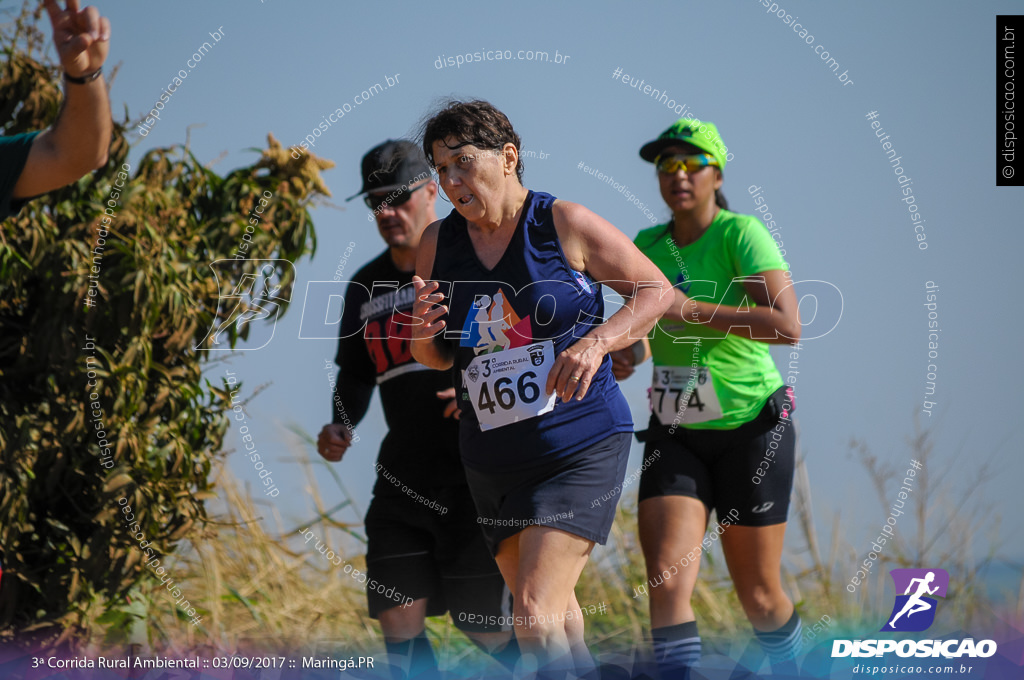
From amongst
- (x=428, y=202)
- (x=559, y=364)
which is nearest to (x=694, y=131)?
(x=428, y=202)

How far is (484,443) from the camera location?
3.04 metres

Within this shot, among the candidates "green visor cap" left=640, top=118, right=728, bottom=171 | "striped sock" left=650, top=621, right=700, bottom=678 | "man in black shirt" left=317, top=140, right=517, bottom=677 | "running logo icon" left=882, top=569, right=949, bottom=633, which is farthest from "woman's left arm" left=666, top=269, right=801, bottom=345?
"running logo icon" left=882, top=569, right=949, bottom=633

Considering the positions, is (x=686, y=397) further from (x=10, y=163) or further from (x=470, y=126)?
(x=10, y=163)

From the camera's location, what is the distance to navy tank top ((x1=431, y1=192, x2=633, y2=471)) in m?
2.95

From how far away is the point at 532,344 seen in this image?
9.77 ft

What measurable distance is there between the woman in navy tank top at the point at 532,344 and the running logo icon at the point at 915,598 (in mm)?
1766

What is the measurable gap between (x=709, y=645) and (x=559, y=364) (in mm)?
2756

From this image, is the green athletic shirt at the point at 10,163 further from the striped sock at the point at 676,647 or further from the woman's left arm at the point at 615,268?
the striped sock at the point at 676,647

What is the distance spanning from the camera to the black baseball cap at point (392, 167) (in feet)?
13.0

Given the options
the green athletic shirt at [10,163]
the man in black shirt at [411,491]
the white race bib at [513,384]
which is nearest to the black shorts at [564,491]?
the white race bib at [513,384]

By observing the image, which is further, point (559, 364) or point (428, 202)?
point (428, 202)

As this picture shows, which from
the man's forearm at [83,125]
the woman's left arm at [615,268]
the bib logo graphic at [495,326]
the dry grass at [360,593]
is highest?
the man's forearm at [83,125]

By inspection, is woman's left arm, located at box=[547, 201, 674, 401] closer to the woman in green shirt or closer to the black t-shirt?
the woman in green shirt

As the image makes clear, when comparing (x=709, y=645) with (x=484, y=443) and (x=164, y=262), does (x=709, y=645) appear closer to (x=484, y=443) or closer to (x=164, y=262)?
(x=484, y=443)
